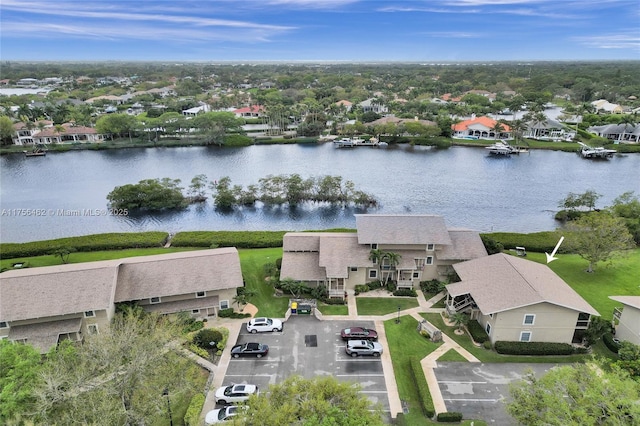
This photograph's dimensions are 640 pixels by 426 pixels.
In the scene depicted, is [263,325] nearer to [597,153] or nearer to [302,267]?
[302,267]

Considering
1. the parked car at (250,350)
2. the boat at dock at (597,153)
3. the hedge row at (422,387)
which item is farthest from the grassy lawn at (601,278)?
the boat at dock at (597,153)

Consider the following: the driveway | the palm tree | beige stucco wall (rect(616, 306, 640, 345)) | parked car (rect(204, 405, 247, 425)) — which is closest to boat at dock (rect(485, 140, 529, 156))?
the palm tree

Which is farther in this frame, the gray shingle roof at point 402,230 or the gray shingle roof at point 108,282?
the gray shingle roof at point 402,230

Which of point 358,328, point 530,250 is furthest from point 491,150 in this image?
point 358,328

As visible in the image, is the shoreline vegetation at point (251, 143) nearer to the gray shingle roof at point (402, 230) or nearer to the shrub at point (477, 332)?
the gray shingle roof at point (402, 230)

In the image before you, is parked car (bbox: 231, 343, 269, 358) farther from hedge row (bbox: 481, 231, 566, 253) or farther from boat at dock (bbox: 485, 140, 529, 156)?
boat at dock (bbox: 485, 140, 529, 156)

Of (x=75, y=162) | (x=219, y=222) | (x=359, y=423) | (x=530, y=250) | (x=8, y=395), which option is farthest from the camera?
(x=75, y=162)

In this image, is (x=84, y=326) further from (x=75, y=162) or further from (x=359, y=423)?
(x=75, y=162)

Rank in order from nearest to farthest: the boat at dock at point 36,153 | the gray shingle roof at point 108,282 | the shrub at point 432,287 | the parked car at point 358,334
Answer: the gray shingle roof at point 108,282 → the parked car at point 358,334 → the shrub at point 432,287 → the boat at dock at point 36,153
